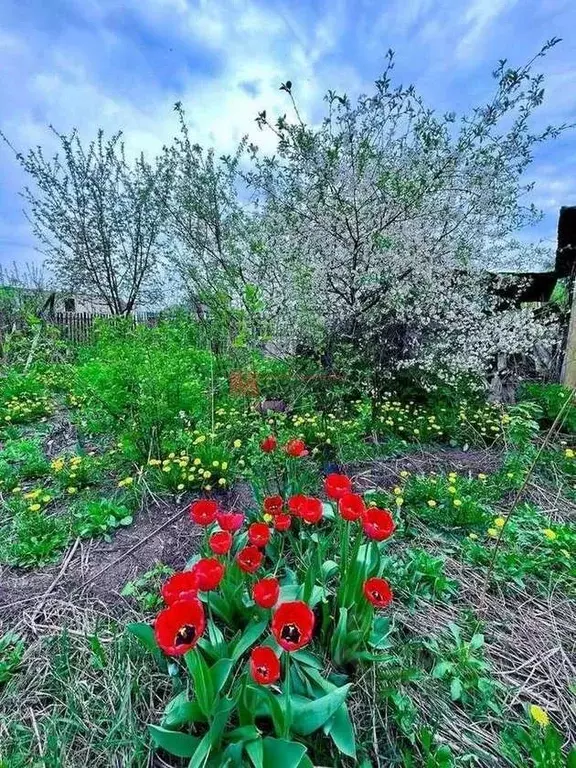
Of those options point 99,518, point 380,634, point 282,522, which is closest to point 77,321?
point 99,518

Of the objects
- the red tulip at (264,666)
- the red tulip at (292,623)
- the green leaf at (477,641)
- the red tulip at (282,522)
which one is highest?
the red tulip at (282,522)

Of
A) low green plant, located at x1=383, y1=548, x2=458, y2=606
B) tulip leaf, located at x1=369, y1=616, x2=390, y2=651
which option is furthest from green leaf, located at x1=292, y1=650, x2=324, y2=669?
low green plant, located at x1=383, y1=548, x2=458, y2=606

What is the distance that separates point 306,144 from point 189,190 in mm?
1980

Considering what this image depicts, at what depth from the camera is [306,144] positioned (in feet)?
9.46

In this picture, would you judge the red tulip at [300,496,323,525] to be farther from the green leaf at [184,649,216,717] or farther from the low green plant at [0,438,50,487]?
the low green plant at [0,438,50,487]

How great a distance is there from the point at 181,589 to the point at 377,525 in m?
0.50

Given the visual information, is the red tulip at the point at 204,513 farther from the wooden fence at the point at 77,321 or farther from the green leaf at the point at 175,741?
the wooden fence at the point at 77,321

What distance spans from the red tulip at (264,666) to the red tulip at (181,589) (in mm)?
176

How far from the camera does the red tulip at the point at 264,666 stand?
2.55 ft

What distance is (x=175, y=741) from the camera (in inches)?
34.8

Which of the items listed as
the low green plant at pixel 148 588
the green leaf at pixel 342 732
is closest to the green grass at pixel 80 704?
the low green plant at pixel 148 588

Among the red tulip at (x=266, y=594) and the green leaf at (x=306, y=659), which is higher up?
the red tulip at (x=266, y=594)

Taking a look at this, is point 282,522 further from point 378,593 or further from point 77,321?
point 77,321

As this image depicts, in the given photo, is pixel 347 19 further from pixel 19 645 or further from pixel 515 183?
pixel 19 645
